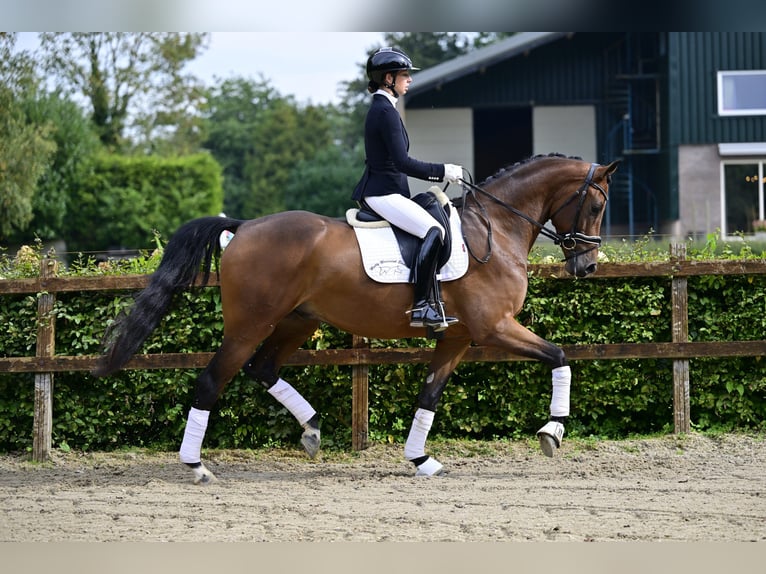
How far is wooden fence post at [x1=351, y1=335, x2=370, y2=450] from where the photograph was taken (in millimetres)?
7668

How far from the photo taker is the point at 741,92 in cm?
2617

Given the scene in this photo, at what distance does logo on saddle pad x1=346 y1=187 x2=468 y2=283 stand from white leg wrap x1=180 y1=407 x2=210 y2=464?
159 cm

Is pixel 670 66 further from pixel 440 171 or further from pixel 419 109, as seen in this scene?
pixel 440 171

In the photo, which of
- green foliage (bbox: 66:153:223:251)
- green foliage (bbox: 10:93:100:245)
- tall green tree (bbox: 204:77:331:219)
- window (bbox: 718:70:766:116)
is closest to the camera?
window (bbox: 718:70:766:116)

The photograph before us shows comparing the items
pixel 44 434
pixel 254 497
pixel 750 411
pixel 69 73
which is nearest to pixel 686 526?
pixel 254 497

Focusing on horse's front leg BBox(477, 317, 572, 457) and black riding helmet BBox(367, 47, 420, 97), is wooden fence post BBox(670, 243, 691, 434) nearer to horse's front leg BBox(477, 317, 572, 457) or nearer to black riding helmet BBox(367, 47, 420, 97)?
horse's front leg BBox(477, 317, 572, 457)

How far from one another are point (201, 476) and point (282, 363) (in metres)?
1.07

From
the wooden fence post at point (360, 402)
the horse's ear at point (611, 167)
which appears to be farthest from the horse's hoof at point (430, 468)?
the horse's ear at point (611, 167)

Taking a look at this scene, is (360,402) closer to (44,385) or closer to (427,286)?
(427,286)

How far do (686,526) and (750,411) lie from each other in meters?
3.19

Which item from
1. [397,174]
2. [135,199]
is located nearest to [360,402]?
[397,174]

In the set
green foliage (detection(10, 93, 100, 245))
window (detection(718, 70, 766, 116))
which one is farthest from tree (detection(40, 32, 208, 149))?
window (detection(718, 70, 766, 116))

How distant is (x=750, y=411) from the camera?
7969mm

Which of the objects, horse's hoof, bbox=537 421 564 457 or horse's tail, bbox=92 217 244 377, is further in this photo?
horse's tail, bbox=92 217 244 377
